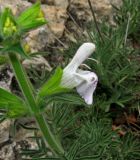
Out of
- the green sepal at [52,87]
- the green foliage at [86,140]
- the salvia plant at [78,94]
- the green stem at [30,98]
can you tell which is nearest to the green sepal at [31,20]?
the salvia plant at [78,94]

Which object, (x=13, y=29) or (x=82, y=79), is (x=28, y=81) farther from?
(x=13, y=29)

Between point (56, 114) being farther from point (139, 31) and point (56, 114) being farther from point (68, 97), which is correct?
point (139, 31)

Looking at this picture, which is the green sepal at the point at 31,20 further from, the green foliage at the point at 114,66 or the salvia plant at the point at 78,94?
the green foliage at the point at 114,66

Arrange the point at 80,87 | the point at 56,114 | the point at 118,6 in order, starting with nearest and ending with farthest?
1. the point at 80,87
2. the point at 56,114
3. the point at 118,6

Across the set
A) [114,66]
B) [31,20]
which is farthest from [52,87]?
[114,66]

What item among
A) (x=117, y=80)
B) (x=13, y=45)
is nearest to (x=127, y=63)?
(x=117, y=80)

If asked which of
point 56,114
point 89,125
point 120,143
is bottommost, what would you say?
point 120,143

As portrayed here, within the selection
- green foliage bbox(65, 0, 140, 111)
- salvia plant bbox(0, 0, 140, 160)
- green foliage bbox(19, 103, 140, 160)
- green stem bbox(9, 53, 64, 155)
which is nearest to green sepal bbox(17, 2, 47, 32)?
salvia plant bbox(0, 0, 140, 160)
